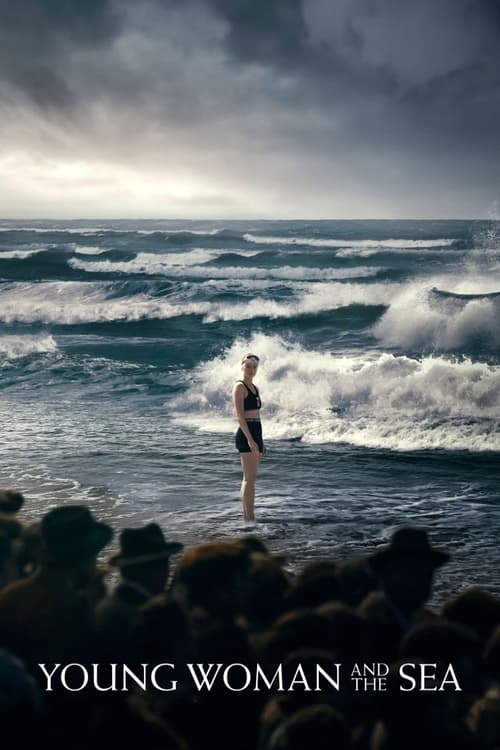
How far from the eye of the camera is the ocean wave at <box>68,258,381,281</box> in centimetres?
3606

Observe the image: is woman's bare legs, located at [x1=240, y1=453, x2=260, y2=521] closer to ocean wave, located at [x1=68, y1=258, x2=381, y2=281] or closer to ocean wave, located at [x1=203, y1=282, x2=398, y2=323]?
ocean wave, located at [x1=203, y1=282, x2=398, y2=323]

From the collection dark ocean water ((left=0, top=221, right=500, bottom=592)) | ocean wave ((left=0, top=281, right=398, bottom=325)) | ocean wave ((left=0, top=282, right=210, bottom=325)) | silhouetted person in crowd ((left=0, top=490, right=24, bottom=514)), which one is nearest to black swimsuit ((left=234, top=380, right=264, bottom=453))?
dark ocean water ((left=0, top=221, right=500, bottom=592))

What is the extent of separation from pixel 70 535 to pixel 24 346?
16.1 m

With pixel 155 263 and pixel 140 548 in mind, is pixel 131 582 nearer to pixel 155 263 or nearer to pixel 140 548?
pixel 140 548

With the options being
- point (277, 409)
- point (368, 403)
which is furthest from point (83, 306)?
point (368, 403)

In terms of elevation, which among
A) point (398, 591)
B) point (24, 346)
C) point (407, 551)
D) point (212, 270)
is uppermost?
point (212, 270)

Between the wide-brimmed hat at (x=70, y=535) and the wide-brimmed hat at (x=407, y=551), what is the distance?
882mm

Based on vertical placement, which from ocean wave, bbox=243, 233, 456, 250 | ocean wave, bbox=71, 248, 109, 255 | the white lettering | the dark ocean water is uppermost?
ocean wave, bbox=243, 233, 456, 250

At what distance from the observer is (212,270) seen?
3859 cm

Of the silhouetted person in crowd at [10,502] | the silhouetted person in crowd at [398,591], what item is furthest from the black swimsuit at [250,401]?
the silhouetted person in crowd at [398,591]

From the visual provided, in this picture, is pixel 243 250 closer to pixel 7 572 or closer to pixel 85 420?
pixel 85 420

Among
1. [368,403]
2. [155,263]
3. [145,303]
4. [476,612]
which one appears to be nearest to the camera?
[476,612]

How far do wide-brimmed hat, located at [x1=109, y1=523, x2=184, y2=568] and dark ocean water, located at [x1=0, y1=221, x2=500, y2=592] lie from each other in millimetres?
2963

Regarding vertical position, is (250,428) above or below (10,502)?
below
